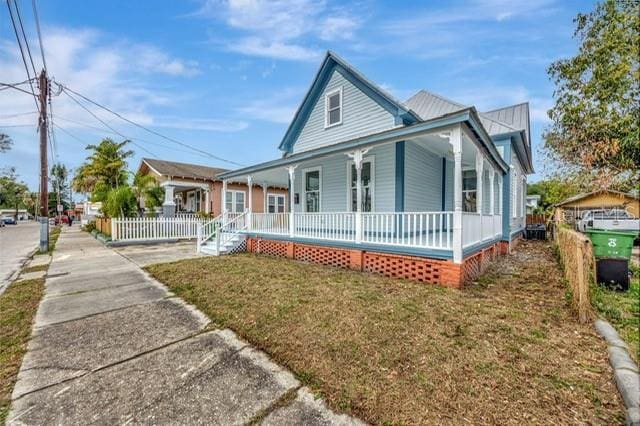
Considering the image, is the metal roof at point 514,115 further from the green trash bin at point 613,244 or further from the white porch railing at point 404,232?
the white porch railing at point 404,232

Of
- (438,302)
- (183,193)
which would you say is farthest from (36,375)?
(183,193)

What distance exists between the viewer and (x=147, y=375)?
289 centimetres

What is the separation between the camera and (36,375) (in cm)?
292

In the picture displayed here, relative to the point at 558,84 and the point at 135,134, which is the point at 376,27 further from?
the point at 135,134

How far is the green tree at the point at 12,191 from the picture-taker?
62.9 meters

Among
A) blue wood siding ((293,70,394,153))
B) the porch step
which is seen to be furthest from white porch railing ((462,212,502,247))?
the porch step

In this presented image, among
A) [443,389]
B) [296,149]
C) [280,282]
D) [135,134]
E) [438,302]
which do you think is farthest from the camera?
[135,134]

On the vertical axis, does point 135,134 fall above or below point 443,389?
above

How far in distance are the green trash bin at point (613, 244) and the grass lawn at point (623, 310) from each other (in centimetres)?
69

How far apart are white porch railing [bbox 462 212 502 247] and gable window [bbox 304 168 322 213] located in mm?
5396

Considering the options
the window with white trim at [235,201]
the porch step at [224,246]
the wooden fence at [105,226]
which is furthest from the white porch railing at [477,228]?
the wooden fence at [105,226]

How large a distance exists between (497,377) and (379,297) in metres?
2.46

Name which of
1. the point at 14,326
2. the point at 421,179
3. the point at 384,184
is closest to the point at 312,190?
the point at 384,184

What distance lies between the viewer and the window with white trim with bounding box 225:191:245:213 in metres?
19.7
